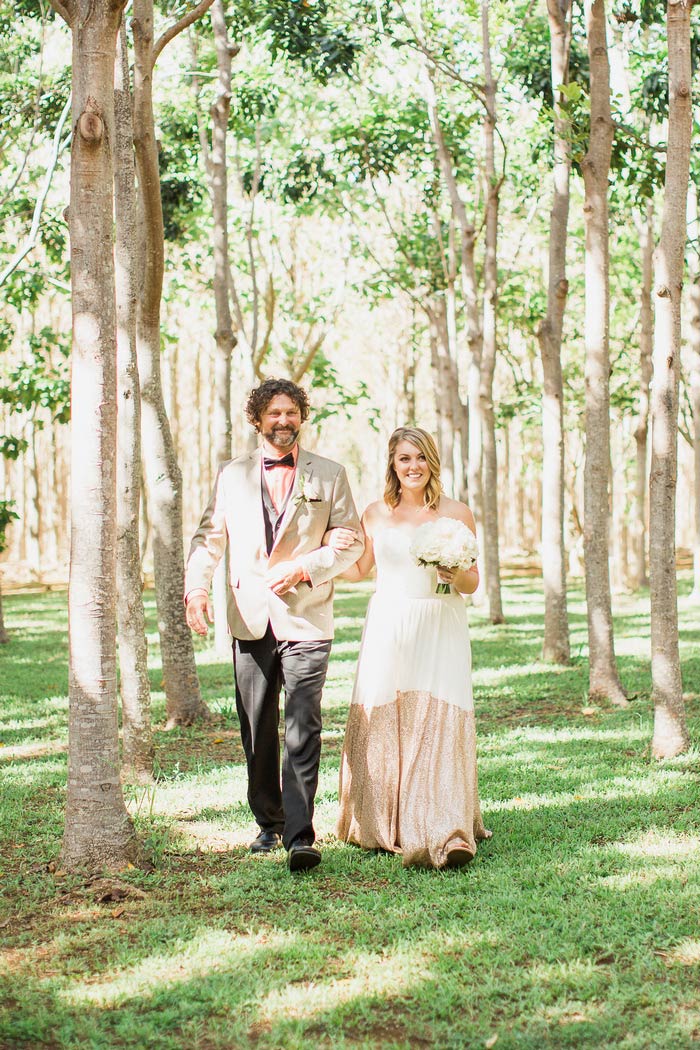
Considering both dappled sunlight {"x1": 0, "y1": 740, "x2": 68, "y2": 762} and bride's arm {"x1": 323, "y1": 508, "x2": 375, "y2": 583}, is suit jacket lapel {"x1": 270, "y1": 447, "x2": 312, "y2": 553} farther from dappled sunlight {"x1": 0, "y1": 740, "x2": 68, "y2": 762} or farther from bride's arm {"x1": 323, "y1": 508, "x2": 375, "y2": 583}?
dappled sunlight {"x1": 0, "y1": 740, "x2": 68, "y2": 762}

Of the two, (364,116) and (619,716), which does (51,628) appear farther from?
(619,716)

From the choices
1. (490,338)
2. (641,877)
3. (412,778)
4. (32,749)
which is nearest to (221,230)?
(490,338)

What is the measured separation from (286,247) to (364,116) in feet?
31.8

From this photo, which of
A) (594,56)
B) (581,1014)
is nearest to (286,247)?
(594,56)

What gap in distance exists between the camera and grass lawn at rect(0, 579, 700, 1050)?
383cm

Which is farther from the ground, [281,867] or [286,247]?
[286,247]

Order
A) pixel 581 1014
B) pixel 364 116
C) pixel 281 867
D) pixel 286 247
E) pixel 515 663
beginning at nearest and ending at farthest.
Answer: pixel 581 1014, pixel 281 867, pixel 515 663, pixel 364 116, pixel 286 247

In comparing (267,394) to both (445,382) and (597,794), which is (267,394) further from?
(445,382)

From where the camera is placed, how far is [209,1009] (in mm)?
3969

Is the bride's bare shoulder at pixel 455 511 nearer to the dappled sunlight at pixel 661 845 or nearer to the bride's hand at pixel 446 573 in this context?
the bride's hand at pixel 446 573

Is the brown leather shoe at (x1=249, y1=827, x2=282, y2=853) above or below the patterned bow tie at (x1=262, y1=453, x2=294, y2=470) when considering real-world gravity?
below

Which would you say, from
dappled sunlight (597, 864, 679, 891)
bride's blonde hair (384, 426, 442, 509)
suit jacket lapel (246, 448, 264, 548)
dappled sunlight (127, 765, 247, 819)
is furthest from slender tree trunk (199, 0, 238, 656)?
dappled sunlight (597, 864, 679, 891)

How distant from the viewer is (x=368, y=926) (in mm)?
4688

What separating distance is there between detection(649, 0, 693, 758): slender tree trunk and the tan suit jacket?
8.65 feet
